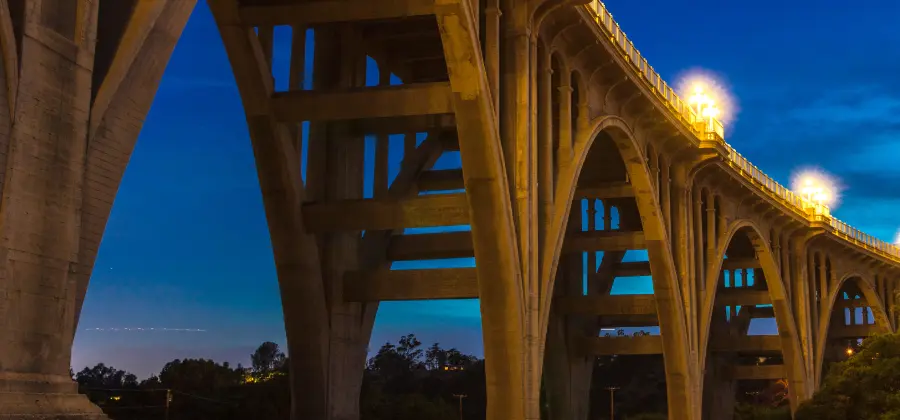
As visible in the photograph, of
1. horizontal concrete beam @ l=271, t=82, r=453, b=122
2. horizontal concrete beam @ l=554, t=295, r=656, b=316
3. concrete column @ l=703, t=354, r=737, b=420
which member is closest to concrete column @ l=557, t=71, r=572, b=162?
horizontal concrete beam @ l=271, t=82, r=453, b=122

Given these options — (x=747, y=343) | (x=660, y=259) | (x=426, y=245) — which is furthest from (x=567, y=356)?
(x=747, y=343)

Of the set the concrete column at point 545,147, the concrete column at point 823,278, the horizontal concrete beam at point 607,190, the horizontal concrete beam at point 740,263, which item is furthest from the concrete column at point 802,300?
the concrete column at point 545,147

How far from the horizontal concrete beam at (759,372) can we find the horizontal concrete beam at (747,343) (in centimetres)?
288

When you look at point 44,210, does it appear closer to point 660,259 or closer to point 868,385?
point 660,259

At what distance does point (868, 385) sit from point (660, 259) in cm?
826

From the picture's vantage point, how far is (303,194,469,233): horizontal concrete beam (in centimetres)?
2777

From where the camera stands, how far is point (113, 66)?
456 inches

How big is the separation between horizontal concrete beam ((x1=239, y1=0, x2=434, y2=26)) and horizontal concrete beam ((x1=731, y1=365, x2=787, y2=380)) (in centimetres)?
5320

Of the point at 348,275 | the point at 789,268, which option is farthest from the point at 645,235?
the point at 789,268

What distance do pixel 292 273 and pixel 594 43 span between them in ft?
35.3

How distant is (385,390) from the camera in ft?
366

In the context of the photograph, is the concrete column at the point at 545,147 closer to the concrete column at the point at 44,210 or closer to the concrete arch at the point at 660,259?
the concrete arch at the point at 660,259

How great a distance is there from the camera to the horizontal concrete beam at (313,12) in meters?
24.1

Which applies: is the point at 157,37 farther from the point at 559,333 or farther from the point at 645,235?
the point at 559,333
